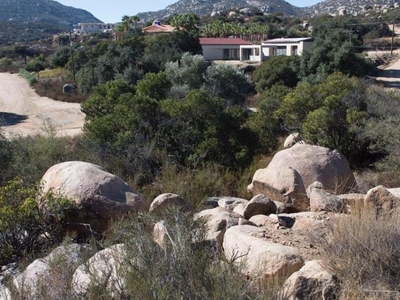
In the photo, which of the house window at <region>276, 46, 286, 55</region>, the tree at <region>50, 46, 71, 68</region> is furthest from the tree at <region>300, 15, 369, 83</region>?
the tree at <region>50, 46, 71, 68</region>

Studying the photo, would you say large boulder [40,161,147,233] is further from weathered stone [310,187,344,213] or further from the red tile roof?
the red tile roof

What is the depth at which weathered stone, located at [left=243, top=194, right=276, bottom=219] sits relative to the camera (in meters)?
6.37

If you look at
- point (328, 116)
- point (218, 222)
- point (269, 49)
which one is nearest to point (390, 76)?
point (269, 49)

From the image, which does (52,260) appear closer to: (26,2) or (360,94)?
(360,94)

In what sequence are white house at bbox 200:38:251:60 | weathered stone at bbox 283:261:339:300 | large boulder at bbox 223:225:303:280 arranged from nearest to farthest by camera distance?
weathered stone at bbox 283:261:339:300
large boulder at bbox 223:225:303:280
white house at bbox 200:38:251:60

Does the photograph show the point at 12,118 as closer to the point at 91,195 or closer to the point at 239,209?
the point at 91,195

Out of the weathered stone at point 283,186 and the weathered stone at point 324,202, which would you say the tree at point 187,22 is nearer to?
the weathered stone at point 283,186

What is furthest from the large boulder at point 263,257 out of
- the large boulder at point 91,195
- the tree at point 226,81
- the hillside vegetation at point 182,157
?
the tree at point 226,81

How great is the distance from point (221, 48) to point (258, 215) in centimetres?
4968

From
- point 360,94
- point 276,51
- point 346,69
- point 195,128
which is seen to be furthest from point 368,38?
point 195,128

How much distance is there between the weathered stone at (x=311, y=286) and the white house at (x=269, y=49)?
4606cm

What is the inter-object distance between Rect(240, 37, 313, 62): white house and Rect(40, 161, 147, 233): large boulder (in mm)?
43696

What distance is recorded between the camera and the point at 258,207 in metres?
6.43

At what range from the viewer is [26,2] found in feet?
642
